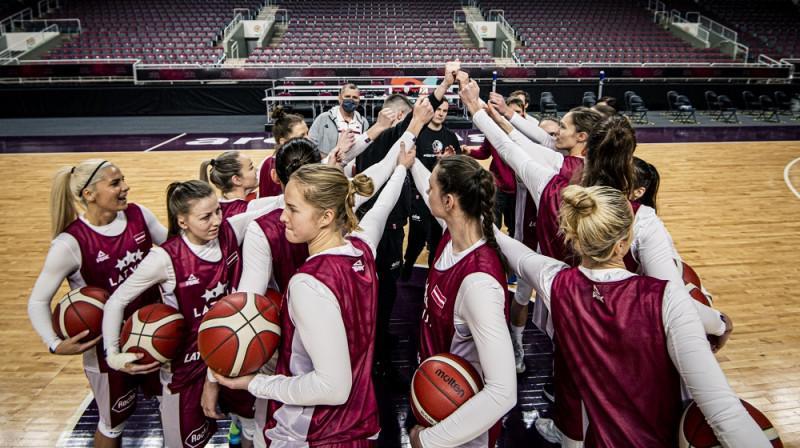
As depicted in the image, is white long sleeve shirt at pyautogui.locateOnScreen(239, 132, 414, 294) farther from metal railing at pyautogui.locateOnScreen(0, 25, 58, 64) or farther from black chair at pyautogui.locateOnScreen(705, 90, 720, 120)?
metal railing at pyautogui.locateOnScreen(0, 25, 58, 64)

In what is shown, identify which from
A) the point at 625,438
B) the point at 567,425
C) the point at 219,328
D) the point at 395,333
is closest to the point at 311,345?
the point at 219,328

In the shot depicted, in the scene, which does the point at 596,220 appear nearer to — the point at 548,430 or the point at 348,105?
the point at 548,430

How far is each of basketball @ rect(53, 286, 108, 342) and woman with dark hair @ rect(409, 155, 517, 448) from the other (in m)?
1.46

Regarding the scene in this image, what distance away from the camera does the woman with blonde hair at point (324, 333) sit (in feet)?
4.81

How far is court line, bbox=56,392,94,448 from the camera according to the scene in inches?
108

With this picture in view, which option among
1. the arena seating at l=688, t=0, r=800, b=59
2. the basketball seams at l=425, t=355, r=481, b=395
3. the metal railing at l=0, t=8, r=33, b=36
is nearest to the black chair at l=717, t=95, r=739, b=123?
the arena seating at l=688, t=0, r=800, b=59

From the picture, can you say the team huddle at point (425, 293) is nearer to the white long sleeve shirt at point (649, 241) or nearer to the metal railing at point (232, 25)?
the white long sleeve shirt at point (649, 241)

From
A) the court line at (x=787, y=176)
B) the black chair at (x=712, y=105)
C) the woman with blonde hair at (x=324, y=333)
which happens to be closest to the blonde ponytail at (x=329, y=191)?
the woman with blonde hair at (x=324, y=333)

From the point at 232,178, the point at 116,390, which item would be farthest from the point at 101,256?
the point at 232,178

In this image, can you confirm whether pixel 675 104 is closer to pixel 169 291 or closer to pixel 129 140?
pixel 129 140

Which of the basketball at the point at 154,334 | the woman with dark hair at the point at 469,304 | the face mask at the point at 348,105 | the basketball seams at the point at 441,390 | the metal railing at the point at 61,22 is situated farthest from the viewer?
the metal railing at the point at 61,22

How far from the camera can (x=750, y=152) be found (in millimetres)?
9875

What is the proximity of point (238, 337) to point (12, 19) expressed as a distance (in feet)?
74.3

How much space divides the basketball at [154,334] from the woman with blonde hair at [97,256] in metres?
0.21
